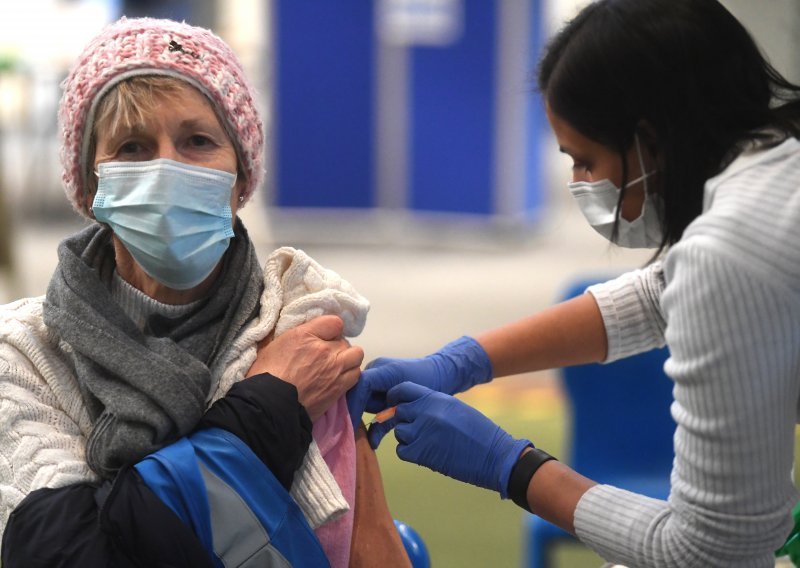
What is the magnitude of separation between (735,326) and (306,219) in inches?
300

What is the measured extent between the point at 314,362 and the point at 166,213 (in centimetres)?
32

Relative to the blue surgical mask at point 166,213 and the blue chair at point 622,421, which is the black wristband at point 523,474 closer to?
the blue surgical mask at point 166,213

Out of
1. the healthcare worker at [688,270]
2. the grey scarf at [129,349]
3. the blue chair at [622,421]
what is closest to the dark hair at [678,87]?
the healthcare worker at [688,270]

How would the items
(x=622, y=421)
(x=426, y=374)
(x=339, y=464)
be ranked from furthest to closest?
(x=622, y=421)
(x=426, y=374)
(x=339, y=464)

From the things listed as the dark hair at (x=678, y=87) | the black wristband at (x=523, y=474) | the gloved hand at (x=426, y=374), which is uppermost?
the dark hair at (x=678, y=87)

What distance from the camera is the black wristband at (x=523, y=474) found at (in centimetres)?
182

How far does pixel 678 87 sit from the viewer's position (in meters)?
1.69

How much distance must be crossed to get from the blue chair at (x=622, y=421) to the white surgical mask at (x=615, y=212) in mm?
1101

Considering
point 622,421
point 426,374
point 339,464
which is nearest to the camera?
point 339,464

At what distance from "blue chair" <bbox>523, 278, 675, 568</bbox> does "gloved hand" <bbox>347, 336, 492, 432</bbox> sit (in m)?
0.85

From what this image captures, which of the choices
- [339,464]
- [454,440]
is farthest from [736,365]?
[339,464]

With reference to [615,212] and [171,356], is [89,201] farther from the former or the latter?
[615,212]

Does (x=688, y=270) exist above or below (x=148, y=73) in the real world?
below

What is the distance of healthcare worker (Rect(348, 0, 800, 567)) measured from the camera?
5.07ft
